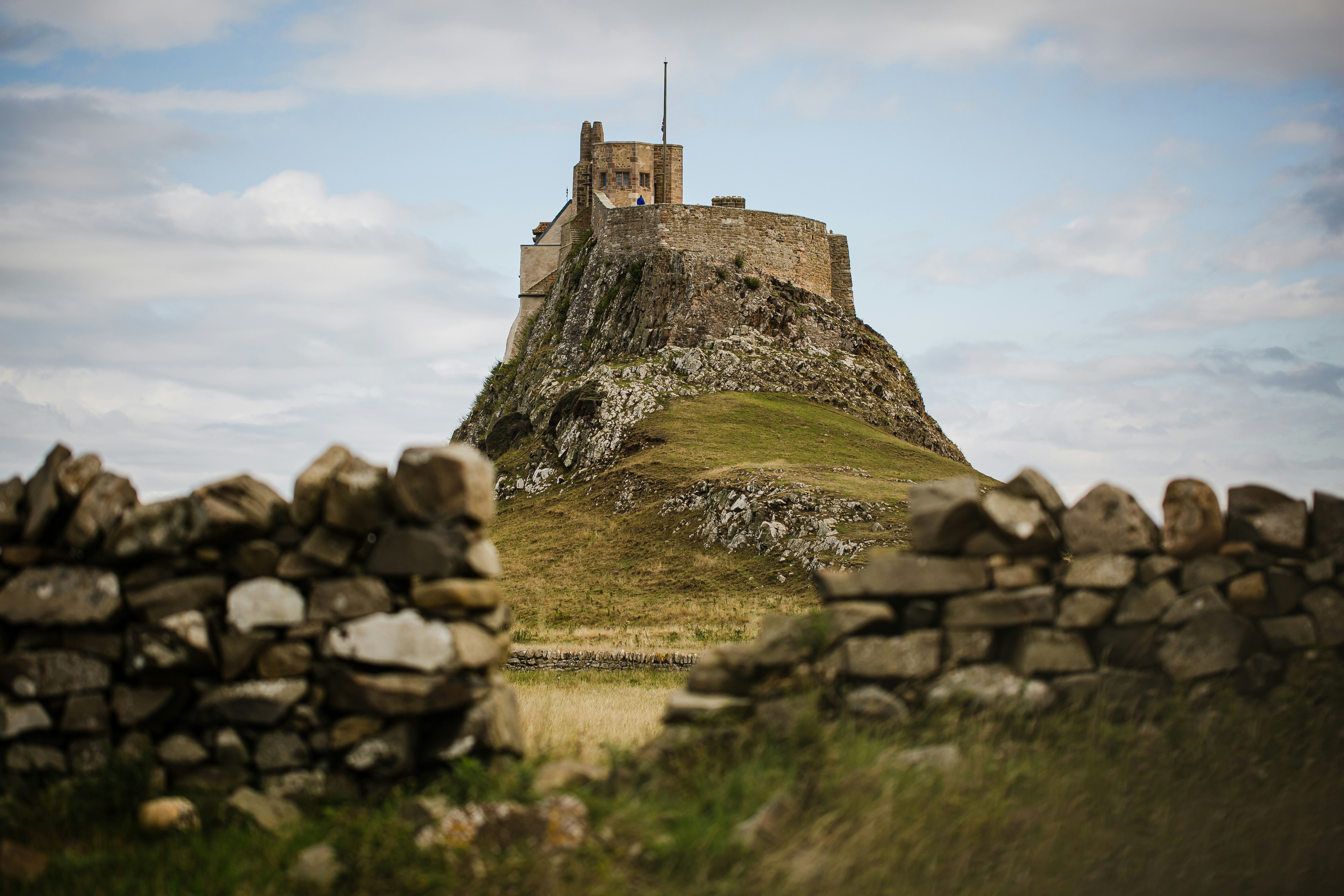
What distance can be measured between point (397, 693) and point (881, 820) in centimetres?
291

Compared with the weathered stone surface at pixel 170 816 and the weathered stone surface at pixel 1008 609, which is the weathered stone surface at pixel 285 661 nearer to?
the weathered stone surface at pixel 170 816

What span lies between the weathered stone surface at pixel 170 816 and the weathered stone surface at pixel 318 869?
3.13 feet

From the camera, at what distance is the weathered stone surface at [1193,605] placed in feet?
21.2

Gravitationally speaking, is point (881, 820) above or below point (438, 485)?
below

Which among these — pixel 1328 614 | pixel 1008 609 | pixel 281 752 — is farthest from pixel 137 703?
pixel 1328 614

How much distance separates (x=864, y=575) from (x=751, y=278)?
137 feet

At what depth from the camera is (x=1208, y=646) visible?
6.46 m

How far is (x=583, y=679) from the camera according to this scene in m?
17.2

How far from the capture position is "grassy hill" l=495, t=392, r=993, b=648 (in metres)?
25.7

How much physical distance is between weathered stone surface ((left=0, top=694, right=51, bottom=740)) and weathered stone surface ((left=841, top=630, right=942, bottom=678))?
5.04 m

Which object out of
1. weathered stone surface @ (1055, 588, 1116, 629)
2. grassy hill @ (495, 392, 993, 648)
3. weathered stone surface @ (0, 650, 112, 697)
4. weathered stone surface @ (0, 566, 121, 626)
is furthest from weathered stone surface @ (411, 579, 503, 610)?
grassy hill @ (495, 392, 993, 648)

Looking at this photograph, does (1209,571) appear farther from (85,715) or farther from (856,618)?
(85,715)

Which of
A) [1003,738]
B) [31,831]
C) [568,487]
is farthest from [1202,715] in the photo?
[568,487]

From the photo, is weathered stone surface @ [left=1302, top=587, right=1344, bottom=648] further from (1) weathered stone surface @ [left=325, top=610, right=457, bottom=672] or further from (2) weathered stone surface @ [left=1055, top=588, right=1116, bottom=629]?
(1) weathered stone surface @ [left=325, top=610, right=457, bottom=672]
